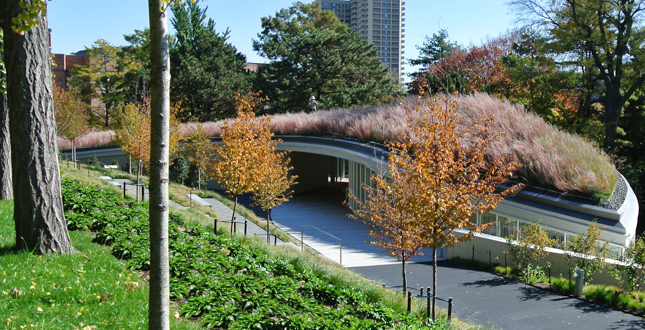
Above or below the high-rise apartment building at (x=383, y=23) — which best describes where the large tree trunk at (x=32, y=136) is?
below

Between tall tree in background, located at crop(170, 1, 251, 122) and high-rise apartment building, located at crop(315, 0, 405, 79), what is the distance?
11846 centimetres

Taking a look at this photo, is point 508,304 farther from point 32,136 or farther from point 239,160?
point 32,136

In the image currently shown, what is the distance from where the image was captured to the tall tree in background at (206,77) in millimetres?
42656

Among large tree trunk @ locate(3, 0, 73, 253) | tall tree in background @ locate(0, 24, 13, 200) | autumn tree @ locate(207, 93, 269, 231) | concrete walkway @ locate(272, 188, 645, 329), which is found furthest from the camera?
autumn tree @ locate(207, 93, 269, 231)

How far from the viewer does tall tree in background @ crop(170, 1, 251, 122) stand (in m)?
42.7

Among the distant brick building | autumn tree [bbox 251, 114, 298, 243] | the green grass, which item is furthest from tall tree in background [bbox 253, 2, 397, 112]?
the green grass

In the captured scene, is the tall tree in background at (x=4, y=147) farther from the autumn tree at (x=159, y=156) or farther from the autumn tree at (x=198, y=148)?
the autumn tree at (x=198, y=148)

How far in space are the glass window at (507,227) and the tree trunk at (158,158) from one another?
14.4m

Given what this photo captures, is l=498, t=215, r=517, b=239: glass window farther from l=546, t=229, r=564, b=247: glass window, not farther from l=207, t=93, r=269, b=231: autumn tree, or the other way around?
l=207, t=93, r=269, b=231: autumn tree

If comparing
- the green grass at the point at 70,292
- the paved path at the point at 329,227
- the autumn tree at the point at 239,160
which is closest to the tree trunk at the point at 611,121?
the paved path at the point at 329,227

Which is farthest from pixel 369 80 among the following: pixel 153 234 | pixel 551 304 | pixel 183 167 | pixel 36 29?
pixel 153 234

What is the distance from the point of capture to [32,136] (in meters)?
7.00

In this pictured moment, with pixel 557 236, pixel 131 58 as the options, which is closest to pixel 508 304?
pixel 557 236

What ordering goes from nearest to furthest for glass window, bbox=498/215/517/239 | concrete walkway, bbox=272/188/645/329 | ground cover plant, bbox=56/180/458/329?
ground cover plant, bbox=56/180/458/329 → concrete walkway, bbox=272/188/645/329 → glass window, bbox=498/215/517/239
